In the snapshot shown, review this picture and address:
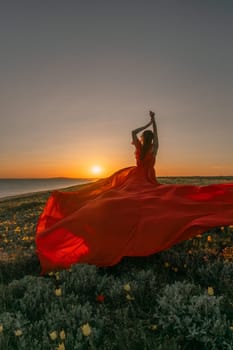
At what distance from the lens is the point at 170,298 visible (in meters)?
4.39

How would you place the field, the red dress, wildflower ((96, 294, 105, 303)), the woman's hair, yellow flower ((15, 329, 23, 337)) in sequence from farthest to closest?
the woman's hair < the red dress < wildflower ((96, 294, 105, 303)) < yellow flower ((15, 329, 23, 337)) < the field

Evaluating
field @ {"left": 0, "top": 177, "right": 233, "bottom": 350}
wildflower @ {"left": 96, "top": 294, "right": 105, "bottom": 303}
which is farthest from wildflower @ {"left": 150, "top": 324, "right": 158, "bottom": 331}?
wildflower @ {"left": 96, "top": 294, "right": 105, "bottom": 303}

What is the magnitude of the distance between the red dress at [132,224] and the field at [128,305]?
40 centimetres

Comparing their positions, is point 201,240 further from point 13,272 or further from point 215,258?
point 13,272

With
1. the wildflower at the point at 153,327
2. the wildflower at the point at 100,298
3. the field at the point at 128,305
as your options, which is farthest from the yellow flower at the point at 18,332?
the wildflower at the point at 153,327

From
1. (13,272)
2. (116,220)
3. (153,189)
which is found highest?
(153,189)

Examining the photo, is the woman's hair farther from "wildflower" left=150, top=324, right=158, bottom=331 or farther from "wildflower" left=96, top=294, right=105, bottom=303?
"wildflower" left=150, top=324, right=158, bottom=331

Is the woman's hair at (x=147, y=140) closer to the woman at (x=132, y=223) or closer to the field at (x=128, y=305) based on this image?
the woman at (x=132, y=223)

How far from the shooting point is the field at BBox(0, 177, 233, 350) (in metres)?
3.76

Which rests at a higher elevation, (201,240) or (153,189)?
(153,189)

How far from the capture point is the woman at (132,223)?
6.00 meters

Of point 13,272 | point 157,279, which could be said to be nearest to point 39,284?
point 13,272

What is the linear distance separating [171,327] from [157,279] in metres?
1.46

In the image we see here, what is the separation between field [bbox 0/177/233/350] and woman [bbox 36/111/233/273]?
41cm
